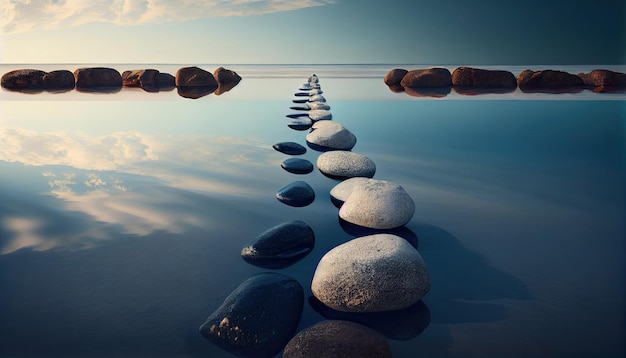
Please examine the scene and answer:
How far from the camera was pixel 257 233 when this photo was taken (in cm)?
292

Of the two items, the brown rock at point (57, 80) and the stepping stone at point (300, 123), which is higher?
the brown rock at point (57, 80)

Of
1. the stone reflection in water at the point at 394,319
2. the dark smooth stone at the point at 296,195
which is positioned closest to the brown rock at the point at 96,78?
the dark smooth stone at the point at 296,195

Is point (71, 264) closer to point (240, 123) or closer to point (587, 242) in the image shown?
point (587, 242)

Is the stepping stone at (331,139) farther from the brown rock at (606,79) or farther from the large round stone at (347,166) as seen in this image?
the brown rock at (606,79)

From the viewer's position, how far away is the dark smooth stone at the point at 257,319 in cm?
176

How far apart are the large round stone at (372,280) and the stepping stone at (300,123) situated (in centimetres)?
514

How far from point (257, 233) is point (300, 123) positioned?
4674 millimetres

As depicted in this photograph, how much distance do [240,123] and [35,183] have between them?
4015 millimetres

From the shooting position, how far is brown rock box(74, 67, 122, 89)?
60.3 ft

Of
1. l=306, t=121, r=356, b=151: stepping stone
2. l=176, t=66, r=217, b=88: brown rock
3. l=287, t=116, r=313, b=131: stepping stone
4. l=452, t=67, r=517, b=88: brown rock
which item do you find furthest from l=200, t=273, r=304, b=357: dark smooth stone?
l=176, t=66, r=217, b=88: brown rock

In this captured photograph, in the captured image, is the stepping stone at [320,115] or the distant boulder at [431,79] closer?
the stepping stone at [320,115]

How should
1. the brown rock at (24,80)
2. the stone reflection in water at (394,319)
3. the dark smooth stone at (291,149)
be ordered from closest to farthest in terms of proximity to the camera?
the stone reflection in water at (394,319) → the dark smooth stone at (291,149) → the brown rock at (24,80)

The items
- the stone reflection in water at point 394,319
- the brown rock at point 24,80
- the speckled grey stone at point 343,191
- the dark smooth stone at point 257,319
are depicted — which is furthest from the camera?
the brown rock at point 24,80

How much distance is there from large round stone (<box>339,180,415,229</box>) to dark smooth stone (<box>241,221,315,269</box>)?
1.43 feet
